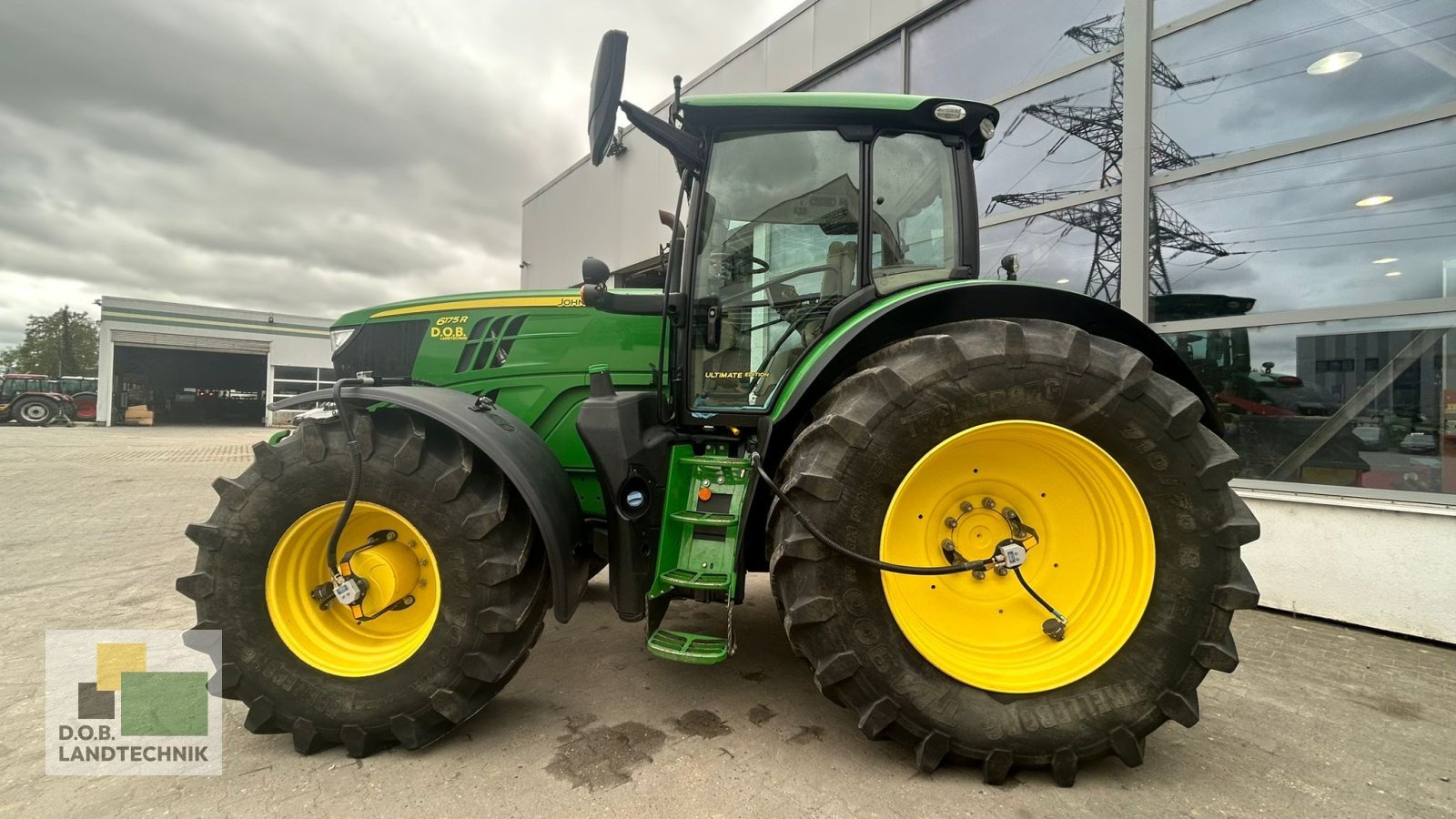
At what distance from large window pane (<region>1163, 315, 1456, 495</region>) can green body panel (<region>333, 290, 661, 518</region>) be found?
157 inches

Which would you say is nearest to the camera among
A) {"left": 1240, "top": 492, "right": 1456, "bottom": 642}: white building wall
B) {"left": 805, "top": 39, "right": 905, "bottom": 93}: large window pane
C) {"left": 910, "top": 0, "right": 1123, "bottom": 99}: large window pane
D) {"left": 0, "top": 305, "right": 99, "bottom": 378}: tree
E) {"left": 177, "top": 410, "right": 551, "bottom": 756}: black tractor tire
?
{"left": 177, "top": 410, "right": 551, "bottom": 756}: black tractor tire

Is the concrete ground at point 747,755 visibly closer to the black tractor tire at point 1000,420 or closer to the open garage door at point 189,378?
the black tractor tire at point 1000,420

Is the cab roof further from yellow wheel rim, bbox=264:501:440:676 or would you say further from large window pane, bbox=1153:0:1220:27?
large window pane, bbox=1153:0:1220:27

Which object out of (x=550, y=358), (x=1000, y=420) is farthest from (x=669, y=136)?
(x=1000, y=420)

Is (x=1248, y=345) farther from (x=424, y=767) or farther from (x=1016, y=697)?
(x=424, y=767)

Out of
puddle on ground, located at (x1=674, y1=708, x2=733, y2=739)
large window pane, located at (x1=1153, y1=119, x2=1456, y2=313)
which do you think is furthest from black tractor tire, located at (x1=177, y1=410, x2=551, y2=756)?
large window pane, located at (x1=1153, y1=119, x2=1456, y2=313)

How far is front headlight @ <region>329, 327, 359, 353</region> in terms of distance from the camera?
3.09 metres

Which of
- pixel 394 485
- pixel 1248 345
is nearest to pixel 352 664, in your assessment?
Result: pixel 394 485

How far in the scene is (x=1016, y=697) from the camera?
1.89 m

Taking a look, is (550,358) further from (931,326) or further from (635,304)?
(931,326)

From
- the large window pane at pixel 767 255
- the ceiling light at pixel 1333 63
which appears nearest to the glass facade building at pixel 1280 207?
the ceiling light at pixel 1333 63

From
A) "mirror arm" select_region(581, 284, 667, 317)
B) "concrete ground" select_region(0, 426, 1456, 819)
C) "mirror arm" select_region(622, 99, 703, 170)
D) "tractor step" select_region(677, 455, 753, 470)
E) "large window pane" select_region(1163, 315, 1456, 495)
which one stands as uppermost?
"mirror arm" select_region(622, 99, 703, 170)

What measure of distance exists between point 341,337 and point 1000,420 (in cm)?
310

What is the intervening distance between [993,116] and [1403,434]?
3357 mm
